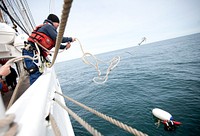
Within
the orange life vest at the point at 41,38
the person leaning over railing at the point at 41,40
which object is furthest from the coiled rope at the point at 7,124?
the orange life vest at the point at 41,38

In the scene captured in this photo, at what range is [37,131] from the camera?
811mm

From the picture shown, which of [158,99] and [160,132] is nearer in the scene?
[160,132]

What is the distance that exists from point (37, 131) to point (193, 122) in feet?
29.2

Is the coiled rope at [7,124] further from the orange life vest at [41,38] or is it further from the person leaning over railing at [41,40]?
the orange life vest at [41,38]

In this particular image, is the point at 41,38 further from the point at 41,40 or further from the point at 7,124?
the point at 7,124

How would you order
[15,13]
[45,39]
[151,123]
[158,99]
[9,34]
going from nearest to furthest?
[45,39] → [9,34] → [151,123] → [15,13] → [158,99]

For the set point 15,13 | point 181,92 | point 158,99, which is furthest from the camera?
point 181,92

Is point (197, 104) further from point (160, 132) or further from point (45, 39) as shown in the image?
point (45, 39)

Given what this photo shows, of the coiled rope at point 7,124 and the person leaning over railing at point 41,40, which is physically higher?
the person leaning over railing at point 41,40

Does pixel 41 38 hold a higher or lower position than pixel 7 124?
higher

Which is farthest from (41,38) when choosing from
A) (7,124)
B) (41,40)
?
(7,124)

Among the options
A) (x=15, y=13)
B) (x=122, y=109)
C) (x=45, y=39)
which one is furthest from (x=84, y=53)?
(x=15, y=13)

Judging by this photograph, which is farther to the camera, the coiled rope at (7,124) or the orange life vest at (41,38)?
the orange life vest at (41,38)

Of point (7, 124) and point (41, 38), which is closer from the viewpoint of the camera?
point (7, 124)
